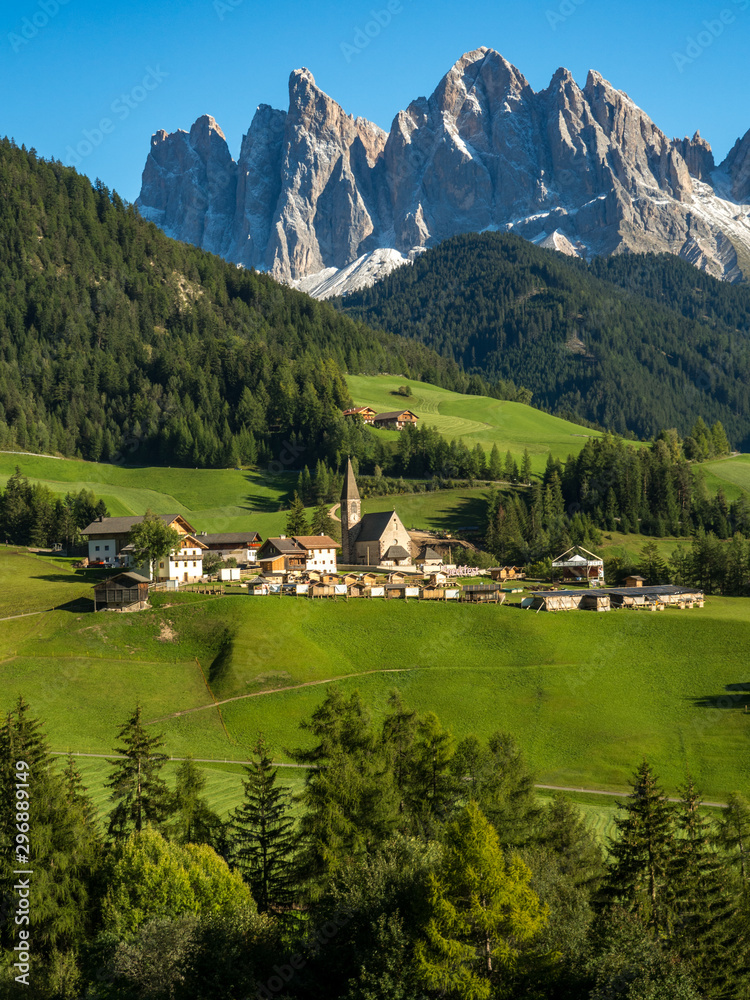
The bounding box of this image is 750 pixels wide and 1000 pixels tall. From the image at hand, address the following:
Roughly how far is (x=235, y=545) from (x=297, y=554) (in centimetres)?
1139

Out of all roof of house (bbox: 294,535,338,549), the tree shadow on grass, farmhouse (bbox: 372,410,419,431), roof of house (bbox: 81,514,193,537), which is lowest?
the tree shadow on grass

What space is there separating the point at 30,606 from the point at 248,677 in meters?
26.6

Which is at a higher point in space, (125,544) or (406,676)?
(125,544)

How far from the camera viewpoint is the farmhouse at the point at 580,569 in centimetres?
10069

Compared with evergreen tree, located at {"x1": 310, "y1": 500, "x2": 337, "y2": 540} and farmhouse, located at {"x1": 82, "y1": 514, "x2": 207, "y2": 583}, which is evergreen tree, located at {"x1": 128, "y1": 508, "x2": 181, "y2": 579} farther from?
evergreen tree, located at {"x1": 310, "y1": 500, "x2": 337, "y2": 540}

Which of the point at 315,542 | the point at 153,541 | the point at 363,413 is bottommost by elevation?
the point at 315,542

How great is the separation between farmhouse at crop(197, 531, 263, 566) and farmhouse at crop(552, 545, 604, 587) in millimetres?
38496

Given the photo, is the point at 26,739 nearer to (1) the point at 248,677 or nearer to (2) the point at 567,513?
(1) the point at 248,677

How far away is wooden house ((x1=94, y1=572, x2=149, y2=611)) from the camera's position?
79.0 m

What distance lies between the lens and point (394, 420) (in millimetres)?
181875

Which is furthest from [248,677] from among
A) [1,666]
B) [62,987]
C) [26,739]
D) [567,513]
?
[567,513]

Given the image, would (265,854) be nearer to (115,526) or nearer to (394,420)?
(115,526)

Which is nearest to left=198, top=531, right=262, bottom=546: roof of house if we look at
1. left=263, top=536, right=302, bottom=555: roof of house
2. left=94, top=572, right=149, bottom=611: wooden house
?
left=263, top=536, right=302, bottom=555: roof of house

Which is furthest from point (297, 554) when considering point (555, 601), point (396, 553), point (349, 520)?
point (555, 601)
